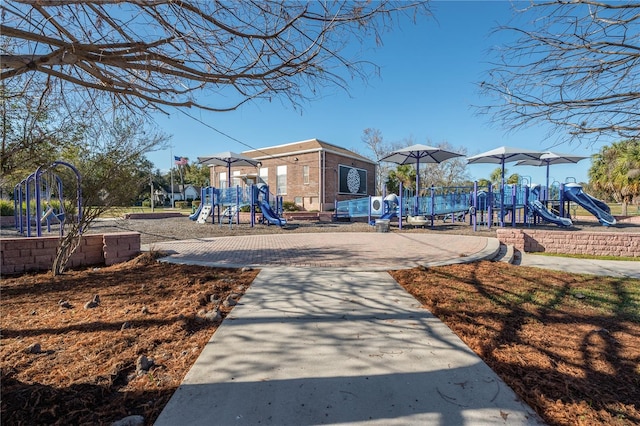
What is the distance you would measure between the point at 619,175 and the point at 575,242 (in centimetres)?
1837

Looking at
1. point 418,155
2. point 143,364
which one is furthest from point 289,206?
point 143,364

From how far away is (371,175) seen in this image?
106 ft

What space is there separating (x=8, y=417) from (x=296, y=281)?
11.2ft

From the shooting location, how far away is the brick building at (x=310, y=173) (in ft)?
83.2

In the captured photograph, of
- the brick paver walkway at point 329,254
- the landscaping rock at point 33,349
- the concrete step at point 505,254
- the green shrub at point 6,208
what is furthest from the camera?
the green shrub at point 6,208

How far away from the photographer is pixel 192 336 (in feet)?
9.74

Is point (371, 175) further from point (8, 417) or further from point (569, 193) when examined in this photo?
point (8, 417)

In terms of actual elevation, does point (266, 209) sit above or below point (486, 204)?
below

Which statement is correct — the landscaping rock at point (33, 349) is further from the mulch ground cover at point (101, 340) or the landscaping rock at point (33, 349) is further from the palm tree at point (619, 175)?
the palm tree at point (619, 175)

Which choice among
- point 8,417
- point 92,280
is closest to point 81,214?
point 92,280

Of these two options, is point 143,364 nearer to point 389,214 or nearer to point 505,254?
point 505,254

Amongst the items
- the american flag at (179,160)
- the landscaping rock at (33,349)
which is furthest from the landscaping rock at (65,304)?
the american flag at (179,160)

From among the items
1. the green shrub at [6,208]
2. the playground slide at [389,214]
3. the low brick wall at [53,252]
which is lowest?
the low brick wall at [53,252]

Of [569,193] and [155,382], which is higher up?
[569,193]
